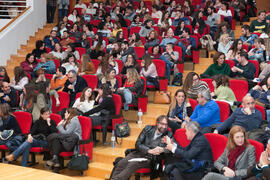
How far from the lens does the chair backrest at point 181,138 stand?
5762 millimetres

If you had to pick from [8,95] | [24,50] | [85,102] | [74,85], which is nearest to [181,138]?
[85,102]

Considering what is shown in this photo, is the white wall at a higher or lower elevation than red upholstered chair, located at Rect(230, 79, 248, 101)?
higher

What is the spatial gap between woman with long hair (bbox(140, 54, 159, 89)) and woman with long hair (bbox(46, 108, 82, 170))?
6.12 feet

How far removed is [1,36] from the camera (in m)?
10.0

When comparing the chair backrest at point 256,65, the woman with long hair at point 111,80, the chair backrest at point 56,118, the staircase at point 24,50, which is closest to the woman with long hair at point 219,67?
the chair backrest at point 256,65

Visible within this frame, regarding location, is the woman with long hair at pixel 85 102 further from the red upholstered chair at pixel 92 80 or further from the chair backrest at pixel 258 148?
the chair backrest at pixel 258 148

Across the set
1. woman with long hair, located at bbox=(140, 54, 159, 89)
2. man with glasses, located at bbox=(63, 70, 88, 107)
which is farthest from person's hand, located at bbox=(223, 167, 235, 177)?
man with glasses, located at bbox=(63, 70, 88, 107)

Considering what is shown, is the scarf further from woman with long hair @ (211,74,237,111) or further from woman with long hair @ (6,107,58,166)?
woman with long hair @ (6,107,58,166)

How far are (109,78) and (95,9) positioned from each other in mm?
5168

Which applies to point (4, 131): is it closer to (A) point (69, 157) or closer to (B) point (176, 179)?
(A) point (69, 157)

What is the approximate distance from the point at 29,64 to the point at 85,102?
90.8 inches

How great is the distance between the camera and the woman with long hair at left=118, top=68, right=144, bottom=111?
24.8ft

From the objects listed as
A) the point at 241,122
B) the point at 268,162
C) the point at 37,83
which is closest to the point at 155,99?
the point at 37,83

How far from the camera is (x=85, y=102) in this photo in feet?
23.4
